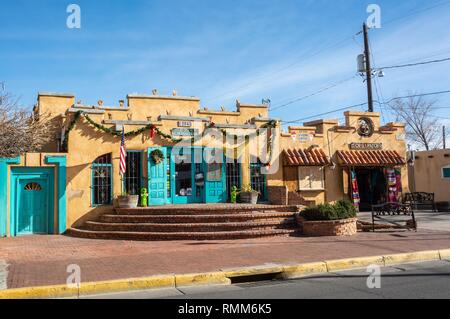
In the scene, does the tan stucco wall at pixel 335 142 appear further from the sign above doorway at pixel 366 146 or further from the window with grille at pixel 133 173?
the window with grille at pixel 133 173

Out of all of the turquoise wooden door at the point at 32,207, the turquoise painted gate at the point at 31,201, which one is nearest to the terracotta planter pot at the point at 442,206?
the turquoise painted gate at the point at 31,201

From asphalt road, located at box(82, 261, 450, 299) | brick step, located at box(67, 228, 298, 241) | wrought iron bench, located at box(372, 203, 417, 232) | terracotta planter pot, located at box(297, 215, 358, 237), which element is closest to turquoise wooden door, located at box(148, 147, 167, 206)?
brick step, located at box(67, 228, 298, 241)

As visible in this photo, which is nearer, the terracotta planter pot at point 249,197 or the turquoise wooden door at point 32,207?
the turquoise wooden door at point 32,207

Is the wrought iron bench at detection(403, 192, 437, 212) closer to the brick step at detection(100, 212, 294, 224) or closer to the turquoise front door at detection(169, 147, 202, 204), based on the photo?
the brick step at detection(100, 212, 294, 224)

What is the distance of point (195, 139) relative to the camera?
1895 centimetres

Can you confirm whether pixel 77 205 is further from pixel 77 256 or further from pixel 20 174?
pixel 77 256

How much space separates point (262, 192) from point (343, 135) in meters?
5.66

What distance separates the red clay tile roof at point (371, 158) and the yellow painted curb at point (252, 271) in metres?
13.1

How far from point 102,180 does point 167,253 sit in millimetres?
6714

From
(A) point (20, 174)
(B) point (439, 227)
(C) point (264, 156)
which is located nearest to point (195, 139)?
(C) point (264, 156)

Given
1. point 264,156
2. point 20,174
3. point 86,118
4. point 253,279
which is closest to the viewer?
point 253,279

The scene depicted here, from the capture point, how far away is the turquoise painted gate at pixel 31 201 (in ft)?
52.2

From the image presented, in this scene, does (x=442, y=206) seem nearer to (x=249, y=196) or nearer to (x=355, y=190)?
(x=355, y=190)
